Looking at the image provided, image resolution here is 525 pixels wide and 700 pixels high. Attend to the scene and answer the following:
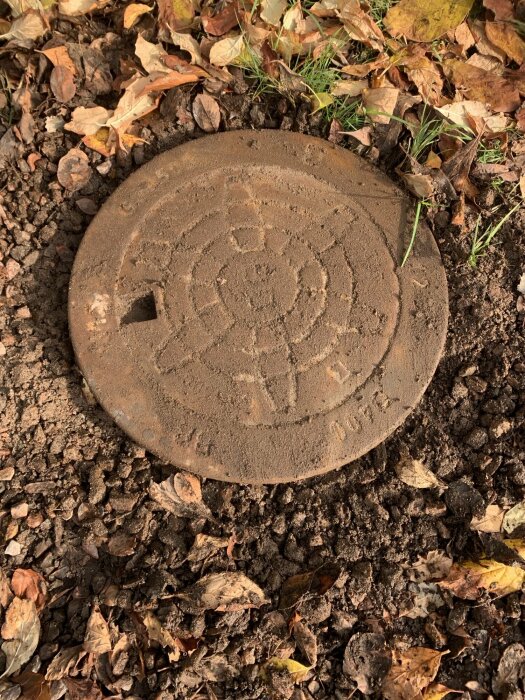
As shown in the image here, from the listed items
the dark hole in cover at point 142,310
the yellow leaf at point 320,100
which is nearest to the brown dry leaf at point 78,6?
the yellow leaf at point 320,100

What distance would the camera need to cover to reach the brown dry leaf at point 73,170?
2.26 metres

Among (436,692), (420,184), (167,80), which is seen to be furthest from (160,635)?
(167,80)

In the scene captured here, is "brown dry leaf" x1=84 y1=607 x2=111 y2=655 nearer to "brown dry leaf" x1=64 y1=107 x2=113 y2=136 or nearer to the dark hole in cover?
the dark hole in cover

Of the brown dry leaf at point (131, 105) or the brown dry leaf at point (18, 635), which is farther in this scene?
the brown dry leaf at point (131, 105)

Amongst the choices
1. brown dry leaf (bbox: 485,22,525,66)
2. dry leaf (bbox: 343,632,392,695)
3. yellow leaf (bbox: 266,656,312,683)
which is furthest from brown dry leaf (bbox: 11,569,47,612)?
brown dry leaf (bbox: 485,22,525,66)

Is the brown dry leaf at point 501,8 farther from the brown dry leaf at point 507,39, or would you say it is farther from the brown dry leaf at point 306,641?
the brown dry leaf at point 306,641

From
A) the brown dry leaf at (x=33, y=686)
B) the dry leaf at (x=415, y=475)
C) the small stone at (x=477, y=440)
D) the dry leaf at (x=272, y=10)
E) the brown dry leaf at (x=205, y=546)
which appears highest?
the dry leaf at (x=272, y=10)

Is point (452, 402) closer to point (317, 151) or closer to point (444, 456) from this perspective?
point (444, 456)

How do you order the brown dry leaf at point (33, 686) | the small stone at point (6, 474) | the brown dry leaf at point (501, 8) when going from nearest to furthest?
the brown dry leaf at point (33, 686)
the small stone at point (6, 474)
the brown dry leaf at point (501, 8)

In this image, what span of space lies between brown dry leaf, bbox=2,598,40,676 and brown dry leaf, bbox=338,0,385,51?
2277 millimetres

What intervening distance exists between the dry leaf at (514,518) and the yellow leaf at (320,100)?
1551 millimetres

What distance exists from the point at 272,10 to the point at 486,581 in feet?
7.01

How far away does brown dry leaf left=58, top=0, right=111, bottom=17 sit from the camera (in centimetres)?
234

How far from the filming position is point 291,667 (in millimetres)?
1848
